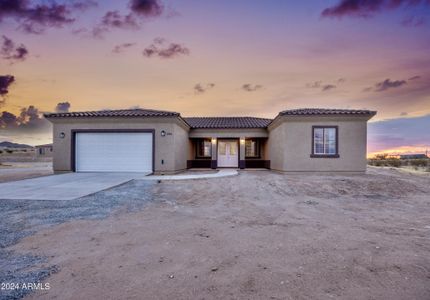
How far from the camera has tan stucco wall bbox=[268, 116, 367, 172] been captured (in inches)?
541

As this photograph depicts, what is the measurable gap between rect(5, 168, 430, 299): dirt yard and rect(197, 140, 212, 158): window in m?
13.0

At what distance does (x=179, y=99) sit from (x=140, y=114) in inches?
293

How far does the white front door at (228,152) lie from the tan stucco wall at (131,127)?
5353mm

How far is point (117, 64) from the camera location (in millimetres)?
14812

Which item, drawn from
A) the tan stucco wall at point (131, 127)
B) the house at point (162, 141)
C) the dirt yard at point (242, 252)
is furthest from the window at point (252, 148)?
the dirt yard at point (242, 252)

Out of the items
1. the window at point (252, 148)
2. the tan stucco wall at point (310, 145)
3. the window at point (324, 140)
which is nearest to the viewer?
the tan stucco wall at point (310, 145)

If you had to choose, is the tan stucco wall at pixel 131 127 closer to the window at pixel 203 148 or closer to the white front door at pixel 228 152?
the window at pixel 203 148

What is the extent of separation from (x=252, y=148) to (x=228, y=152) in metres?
2.31

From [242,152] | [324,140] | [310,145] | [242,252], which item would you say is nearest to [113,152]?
[242,152]

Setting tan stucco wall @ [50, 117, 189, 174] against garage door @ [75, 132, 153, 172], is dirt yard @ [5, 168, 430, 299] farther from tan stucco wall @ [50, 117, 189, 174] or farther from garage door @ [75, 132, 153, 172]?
garage door @ [75, 132, 153, 172]

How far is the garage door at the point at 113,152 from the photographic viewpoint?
14062mm

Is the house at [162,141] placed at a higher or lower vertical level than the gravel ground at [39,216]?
higher

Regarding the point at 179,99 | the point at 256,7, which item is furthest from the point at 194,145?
the point at 256,7

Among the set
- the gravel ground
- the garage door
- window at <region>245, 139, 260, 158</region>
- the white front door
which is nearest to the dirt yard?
the gravel ground
